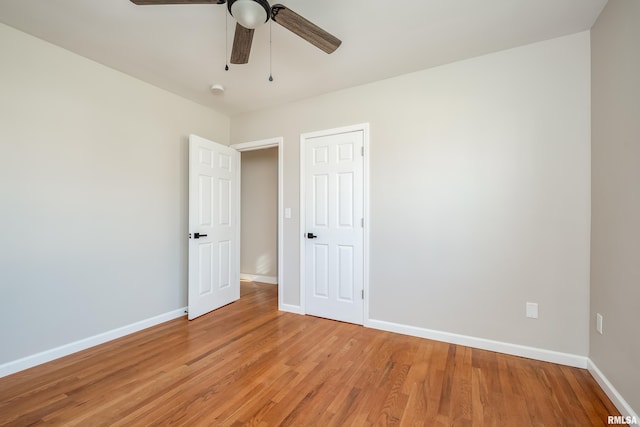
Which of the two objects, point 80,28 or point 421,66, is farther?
point 421,66

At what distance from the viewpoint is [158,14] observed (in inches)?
77.6

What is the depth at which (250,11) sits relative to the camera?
5.03ft

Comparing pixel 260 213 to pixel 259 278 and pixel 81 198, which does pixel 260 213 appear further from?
pixel 81 198

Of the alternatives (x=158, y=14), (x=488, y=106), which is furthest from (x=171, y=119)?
(x=488, y=106)

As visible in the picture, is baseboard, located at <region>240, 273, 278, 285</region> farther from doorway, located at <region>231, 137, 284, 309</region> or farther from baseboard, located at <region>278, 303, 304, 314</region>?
baseboard, located at <region>278, 303, 304, 314</region>

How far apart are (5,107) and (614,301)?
175 inches

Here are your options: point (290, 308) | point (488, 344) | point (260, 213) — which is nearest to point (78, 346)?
point (290, 308)

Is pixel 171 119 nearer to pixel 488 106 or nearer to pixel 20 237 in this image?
pixel 20 237

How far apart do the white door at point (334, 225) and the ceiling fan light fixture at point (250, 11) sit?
1655 mm

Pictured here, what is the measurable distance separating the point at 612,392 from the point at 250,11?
10.3 feet

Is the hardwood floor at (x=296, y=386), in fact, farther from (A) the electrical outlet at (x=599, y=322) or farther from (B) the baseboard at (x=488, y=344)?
(A) the electrical outlet at (x=599, y=322)

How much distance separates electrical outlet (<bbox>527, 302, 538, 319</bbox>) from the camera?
2.30 m

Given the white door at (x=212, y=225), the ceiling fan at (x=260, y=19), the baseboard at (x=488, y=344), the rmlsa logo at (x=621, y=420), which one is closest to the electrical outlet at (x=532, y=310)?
the baseboard at (x=488, y=344)

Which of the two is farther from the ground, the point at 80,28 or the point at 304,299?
the point at 80,28
